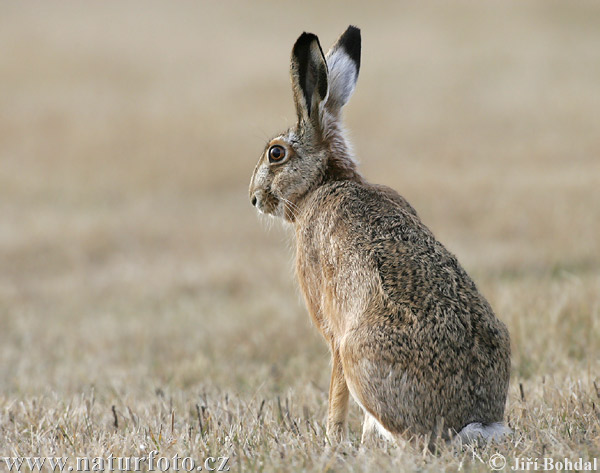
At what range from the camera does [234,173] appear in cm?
2003

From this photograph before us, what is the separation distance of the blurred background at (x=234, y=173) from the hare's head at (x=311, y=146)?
53cm

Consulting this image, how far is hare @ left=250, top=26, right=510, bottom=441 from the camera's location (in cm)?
389

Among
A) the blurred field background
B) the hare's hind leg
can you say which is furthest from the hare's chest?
the blurred field background

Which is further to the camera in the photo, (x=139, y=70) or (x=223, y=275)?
(x=139, y=70)

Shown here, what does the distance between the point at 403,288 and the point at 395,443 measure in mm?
791

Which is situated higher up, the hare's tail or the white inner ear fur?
the white inner ear fur

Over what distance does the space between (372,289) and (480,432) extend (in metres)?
0.91

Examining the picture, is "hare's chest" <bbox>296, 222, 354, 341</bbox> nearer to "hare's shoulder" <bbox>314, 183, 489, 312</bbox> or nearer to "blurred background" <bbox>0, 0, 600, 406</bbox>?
"hare's shoulder" <bbox>314, 183, 489, 312</bbox>

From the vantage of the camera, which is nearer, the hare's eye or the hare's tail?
the hare's tail

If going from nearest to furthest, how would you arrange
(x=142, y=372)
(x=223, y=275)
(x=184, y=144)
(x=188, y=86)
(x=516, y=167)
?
(x=142, y=372) → (x=223, y=275) → (x=516, y=167) → (x=184, y=144) → (x=188, y=86)

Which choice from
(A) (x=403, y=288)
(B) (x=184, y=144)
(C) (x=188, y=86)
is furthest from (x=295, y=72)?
(C) (x=188, y=86)

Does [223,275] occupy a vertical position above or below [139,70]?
below

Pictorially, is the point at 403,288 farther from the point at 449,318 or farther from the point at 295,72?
the point at 295,72

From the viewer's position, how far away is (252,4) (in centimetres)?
3441
